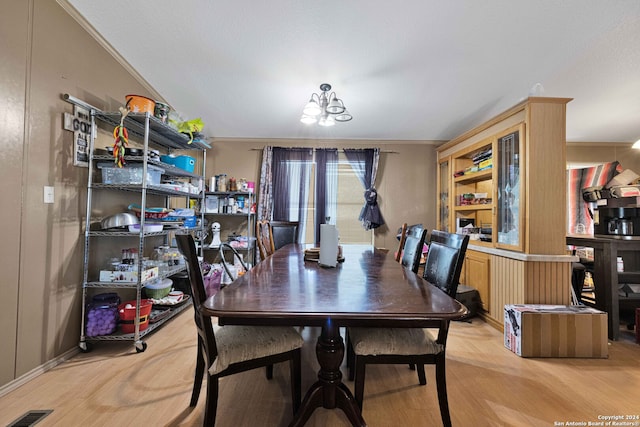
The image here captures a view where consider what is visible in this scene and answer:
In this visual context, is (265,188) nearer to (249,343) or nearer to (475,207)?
(475,207)

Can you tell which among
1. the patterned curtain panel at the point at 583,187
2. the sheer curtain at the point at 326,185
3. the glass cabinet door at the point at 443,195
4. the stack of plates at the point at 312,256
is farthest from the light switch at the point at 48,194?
the patterned curtain panel at the point at 583,187

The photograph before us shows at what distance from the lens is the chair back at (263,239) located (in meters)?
2.57

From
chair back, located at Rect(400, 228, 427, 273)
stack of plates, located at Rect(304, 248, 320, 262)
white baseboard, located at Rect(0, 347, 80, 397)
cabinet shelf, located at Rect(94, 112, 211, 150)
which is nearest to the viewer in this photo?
white baseboard, located at Rect(0, 347, 80, 397)

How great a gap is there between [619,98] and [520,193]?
177cm

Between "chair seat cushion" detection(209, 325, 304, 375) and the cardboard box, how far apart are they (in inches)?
76.4

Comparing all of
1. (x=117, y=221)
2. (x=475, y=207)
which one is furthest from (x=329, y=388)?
(x=475, y=207)

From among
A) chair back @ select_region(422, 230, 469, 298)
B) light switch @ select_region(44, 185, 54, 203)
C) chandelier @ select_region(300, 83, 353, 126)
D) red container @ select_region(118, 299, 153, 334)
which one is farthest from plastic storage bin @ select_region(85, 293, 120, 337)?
chair back @ select_region(422, 230, 469, 298)

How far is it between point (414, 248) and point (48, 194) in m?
2.61

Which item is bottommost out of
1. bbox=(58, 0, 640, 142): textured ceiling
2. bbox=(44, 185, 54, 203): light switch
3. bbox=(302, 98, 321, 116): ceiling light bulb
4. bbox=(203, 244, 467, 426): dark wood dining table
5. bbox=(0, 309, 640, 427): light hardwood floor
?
bbox=(0, 309, 640, 427): light hardwood floor

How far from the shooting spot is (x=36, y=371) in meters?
1.76

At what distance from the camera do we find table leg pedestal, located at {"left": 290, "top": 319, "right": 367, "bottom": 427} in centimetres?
126

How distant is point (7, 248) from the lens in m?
1.59

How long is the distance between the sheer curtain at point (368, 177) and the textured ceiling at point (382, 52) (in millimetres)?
1009

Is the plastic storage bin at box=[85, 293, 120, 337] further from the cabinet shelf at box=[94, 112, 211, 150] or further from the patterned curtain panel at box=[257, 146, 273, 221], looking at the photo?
the patterned curtain panel at box=[257, 146, 273, 221]
